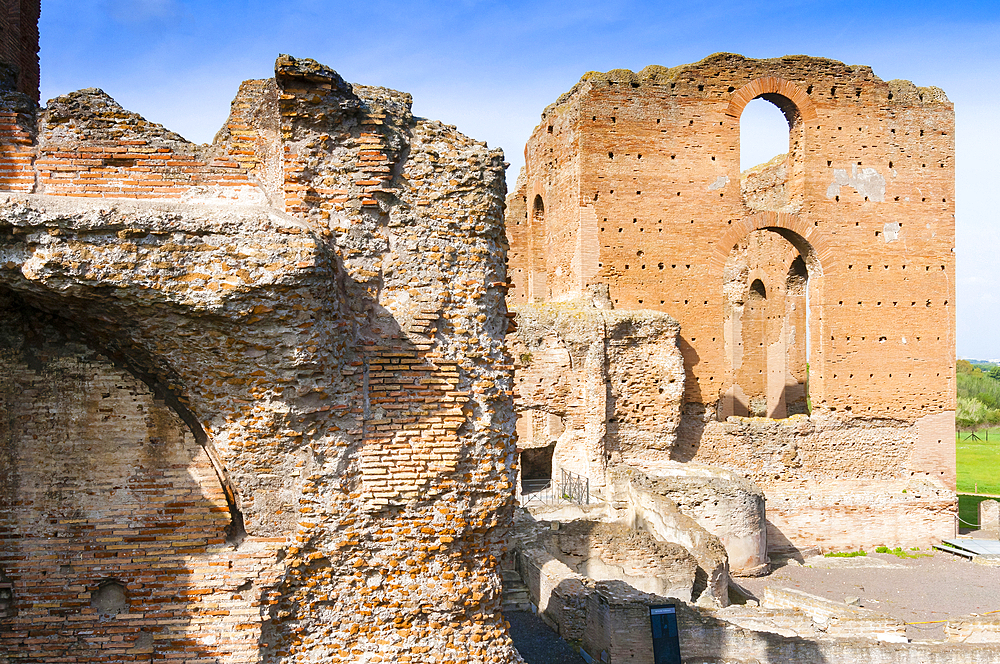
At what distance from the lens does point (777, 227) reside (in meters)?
14.5

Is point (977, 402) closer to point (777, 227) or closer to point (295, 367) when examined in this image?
point (777, 227)

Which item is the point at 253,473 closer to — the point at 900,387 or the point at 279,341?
the point at 279,341

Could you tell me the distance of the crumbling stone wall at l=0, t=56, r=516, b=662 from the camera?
4.01 meters

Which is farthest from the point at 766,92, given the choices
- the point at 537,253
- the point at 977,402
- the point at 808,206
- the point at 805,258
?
the point at 977,402

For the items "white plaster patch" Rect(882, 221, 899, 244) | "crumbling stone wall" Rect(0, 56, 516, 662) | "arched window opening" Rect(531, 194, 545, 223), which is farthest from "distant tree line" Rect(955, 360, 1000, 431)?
"crumbling stone wall" Rect(0, 56, 516, 662)

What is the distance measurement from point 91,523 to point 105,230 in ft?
5.86

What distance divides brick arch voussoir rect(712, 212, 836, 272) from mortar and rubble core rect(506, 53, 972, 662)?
0.03m

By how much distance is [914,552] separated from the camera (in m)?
14.0

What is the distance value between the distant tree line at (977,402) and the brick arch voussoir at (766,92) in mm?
21807

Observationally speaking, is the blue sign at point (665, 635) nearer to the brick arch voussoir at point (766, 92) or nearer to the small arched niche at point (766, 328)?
the brick arch voussoir at point (766, 92)

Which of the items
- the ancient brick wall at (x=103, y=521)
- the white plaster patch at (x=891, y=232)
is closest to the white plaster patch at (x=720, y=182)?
the white plaster patch at (x=891, y=232)

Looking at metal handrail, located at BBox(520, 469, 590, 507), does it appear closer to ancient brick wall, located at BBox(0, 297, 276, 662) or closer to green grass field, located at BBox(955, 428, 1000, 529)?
ancient brick wall, located at BBox(0, 297, 276, 662)

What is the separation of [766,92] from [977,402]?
84.7 feet

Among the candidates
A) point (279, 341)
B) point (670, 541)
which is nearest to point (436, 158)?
point (279, 341)
